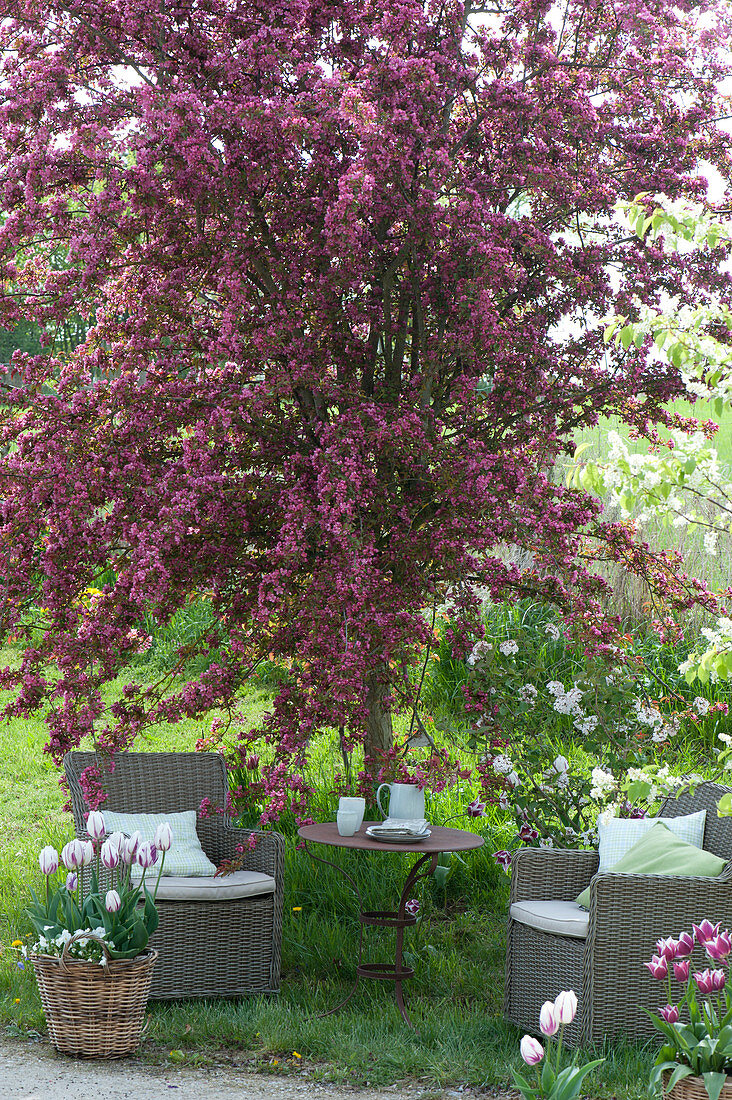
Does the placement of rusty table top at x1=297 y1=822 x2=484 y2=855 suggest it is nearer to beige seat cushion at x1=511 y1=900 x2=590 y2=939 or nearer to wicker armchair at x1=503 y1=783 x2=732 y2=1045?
beige seat cushion at x1=511 y1=900 x2=590 y2=939

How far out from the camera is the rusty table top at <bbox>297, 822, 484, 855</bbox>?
386 cm

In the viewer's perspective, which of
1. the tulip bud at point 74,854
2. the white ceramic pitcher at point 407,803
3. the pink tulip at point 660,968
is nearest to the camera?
the pink tulip at point 660,968

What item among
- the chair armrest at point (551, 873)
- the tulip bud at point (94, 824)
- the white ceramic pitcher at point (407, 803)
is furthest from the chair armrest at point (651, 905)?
the tulip bud at point (94, 824)

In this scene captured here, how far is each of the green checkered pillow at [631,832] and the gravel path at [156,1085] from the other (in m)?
1.02

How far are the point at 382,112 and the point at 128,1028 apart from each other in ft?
11.0

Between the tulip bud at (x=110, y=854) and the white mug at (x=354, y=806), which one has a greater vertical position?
the white mug at (x=354, y=806)

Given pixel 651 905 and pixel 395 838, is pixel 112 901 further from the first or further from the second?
pixel 651 905

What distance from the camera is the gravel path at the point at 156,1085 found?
10.9 feet

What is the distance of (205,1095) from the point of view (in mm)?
3367

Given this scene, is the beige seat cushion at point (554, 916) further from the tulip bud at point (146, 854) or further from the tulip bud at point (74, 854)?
the tulip bud at point (74, 854)

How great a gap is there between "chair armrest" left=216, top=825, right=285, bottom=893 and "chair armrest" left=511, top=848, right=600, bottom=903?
911 millimetres

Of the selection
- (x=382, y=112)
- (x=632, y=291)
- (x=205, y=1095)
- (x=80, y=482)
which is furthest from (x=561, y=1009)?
(x=632, y=291)

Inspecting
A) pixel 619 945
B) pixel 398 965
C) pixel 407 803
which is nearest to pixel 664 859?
pixel 619 945

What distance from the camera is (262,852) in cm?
446
